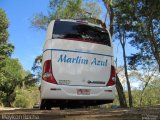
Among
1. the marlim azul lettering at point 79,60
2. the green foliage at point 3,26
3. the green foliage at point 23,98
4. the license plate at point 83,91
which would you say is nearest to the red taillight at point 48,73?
the marlim azul lettering at point 79,60

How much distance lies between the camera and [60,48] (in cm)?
1124

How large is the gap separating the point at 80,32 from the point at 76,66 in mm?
1132

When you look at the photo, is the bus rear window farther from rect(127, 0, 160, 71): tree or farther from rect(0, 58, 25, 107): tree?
rect(0, 58, 25, 107): tree

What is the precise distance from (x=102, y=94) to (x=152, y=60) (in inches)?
694

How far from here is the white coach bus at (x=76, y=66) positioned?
1101 centimetres

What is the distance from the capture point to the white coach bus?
36.1 ft

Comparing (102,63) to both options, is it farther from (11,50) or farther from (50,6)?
(11,50)

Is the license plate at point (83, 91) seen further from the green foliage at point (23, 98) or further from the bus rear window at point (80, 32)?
the green foliage at point (23, 98)

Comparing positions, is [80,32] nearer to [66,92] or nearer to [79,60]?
[79,60]

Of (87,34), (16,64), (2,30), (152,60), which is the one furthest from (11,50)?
(87,34)

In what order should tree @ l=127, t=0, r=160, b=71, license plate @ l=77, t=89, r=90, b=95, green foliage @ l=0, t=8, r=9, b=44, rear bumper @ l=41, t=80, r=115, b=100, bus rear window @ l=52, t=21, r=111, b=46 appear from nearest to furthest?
rear bumper @ l=41, t=80, r=115, b=100 < license plate @ l=77, t=89, r=90, b=95 < bus rear window @ l=52, t=21, r=111, b=46 < tree @ l=127, t=0, r=160, b=71 < green foliage @ l=0, t=8, r=9, b=44

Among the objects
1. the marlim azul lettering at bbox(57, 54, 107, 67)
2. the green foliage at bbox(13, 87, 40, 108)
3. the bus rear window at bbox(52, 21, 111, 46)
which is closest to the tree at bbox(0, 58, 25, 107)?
the green foliage at bbox(13, 87, 40, 108)

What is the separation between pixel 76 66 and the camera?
11.5 m

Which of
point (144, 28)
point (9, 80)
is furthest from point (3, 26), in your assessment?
point (144, 28)
